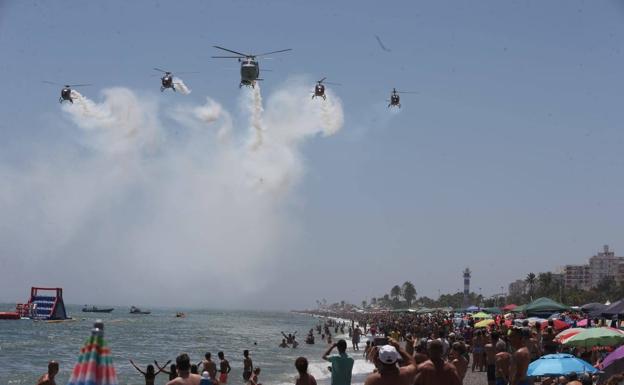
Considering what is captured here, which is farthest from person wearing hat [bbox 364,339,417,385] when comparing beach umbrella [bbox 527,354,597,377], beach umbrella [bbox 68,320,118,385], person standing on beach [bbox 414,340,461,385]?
beach umbrella [bbox 527,354,597,377]

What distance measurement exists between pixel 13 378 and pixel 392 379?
32916mm

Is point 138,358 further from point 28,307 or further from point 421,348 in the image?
point 28,307

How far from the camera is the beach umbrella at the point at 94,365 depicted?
568 centimetres

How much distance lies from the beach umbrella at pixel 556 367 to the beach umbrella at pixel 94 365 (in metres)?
8.00

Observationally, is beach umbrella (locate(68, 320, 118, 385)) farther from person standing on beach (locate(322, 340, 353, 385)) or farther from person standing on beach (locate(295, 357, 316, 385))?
person standing on beach (locate(322, 340, 353, 385))

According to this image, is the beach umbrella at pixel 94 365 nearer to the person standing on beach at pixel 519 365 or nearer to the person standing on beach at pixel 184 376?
the person standing on beach at pixel 184 376

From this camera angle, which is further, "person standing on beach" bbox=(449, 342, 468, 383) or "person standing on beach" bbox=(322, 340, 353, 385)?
"person standing on beach" bbox=(449, 342, 468, 383)

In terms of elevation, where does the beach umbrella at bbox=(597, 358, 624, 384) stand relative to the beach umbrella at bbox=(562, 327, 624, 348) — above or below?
below

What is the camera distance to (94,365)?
5.71 meters

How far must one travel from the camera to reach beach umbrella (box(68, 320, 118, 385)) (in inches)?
223

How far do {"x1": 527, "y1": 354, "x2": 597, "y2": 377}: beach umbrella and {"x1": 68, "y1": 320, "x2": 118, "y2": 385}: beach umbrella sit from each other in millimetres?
8001

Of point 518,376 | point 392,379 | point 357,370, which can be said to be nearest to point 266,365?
point 357,370

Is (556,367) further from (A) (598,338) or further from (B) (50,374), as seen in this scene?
(B) (50,374)

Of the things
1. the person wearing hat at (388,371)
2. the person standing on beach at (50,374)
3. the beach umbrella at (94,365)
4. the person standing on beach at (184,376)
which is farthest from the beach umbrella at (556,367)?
the beach umbrella at (94,365)
